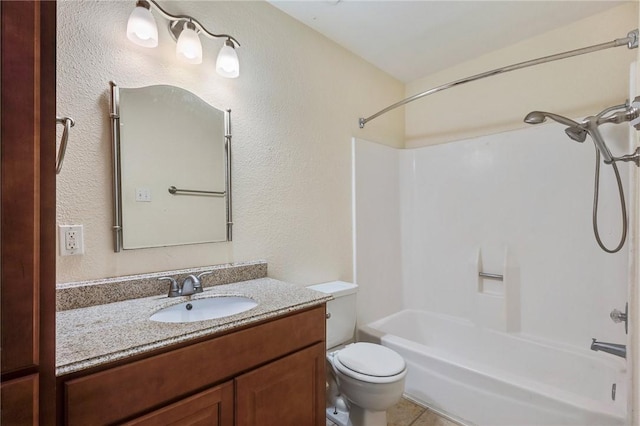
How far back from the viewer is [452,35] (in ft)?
6.87

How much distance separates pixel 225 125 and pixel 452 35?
5.76ft

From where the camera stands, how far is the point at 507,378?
1603mm

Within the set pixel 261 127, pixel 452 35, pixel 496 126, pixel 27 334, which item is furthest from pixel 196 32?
pixel 496 126

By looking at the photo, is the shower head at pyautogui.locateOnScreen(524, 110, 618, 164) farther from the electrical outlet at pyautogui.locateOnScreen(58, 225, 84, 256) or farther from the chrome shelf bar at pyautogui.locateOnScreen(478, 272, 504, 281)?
the electrical outlet at pyautogui.locateOnScreen(58, 225, 84, 256)

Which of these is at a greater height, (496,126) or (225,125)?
(496,126)

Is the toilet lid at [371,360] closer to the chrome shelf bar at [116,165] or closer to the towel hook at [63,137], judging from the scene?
the chrome shelf bar at [116,165]

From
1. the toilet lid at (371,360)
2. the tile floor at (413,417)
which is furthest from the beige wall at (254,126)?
the tile floor at (413,417)

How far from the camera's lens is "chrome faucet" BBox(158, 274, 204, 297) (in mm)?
1228

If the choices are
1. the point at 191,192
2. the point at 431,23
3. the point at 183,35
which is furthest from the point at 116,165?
the point at 431,23

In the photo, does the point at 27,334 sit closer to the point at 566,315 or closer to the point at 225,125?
the point at 225,125

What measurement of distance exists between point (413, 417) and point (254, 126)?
204cm

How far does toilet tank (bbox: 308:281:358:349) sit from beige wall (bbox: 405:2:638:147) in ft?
5.42

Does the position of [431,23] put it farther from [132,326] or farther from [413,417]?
[413,417]

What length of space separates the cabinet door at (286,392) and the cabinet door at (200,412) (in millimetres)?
39
